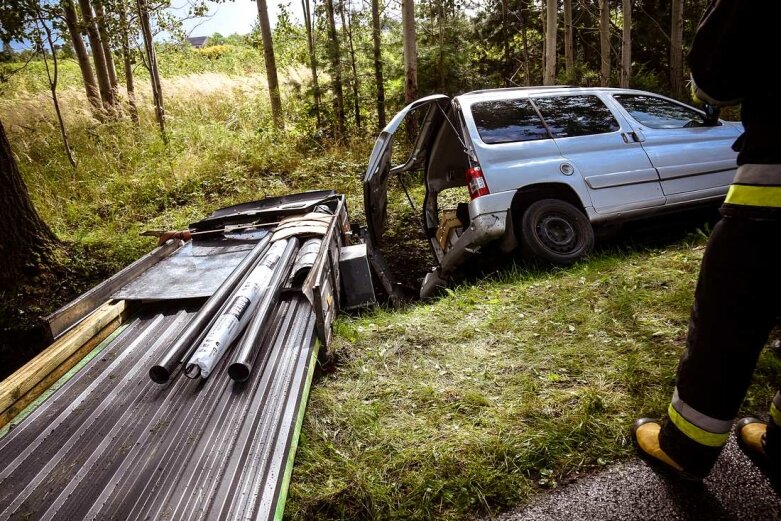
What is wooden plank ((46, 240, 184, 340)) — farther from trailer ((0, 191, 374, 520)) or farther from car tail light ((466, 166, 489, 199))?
car tail light ((466, 166, 489, 199))

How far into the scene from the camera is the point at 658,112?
17.5 ft

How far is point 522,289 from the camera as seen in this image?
161 inches

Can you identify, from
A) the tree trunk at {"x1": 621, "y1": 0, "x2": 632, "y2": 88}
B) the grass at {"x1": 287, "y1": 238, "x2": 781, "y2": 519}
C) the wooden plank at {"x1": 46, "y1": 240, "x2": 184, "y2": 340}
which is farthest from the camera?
the tree trunk at {"x1": 621, "y1": 0, "x2": 632, "y2": 88}

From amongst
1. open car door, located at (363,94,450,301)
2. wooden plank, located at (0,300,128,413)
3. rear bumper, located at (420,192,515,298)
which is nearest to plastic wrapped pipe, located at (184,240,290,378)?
wooden plank, located at (0,300,128,413)

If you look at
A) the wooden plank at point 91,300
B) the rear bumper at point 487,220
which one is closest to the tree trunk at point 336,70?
the rear bumper at point 487,220

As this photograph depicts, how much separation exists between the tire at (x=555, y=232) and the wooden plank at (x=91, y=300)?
3648 millimetres

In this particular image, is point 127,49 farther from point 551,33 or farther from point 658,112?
point 658,112

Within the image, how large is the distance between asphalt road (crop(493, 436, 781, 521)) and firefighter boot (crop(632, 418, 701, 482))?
60 millimetres

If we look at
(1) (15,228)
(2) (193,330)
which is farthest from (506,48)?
(2) (193,330)

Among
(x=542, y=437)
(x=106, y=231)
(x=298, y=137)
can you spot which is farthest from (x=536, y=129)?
(x=298, y=137)

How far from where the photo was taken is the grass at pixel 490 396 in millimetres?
2045

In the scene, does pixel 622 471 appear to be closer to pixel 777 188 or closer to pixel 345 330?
pixel 777 188

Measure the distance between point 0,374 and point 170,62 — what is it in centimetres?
1834

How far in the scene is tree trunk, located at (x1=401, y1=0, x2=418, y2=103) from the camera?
9474 millimetres
